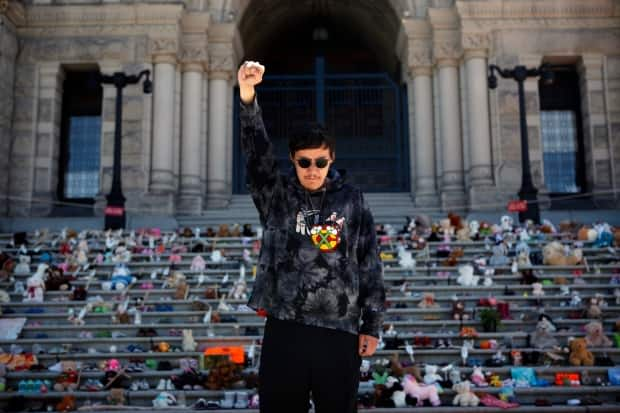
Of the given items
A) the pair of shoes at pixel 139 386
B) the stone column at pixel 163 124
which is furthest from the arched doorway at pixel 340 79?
the pair of shoes at pixel 139 386

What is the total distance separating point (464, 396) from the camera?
24.6 feet

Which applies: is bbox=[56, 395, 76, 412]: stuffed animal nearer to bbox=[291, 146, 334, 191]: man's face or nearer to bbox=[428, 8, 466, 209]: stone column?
bbox=[291, 146, 334, 191]: man's face

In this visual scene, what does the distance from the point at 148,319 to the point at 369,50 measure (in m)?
19.5

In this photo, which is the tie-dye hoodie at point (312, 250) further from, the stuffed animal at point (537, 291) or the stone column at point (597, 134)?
the stone column at point (597, 134)

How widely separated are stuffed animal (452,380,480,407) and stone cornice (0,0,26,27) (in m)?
15.6

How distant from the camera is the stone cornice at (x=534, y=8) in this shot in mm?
18219

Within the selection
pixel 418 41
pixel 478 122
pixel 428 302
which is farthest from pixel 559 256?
pixel 418 41

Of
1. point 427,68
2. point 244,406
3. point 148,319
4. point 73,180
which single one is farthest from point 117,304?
point 427,68

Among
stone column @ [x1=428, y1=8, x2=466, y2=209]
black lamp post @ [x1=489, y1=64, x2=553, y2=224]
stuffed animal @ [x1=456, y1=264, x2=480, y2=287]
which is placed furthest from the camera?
stone column @ [x1=428, y1=8, x2=466, y2=209]

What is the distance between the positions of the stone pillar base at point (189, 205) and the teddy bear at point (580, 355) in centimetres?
1167

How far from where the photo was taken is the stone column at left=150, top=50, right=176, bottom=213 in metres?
18.0

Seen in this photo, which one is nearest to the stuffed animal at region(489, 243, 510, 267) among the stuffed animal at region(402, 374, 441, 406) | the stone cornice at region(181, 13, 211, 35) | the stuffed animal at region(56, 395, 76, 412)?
the stuffed animal at region(402, 374, 441, 406)

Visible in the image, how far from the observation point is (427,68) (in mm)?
19453

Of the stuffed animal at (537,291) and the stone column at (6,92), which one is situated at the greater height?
the stone column at (6,92)
